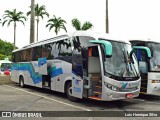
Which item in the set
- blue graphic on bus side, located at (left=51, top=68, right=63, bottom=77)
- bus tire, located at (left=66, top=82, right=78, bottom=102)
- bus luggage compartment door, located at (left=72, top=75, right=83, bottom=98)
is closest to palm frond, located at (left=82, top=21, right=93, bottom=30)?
blue graphic on bus side, located at (left=51, top=68, right=63, bottom=77)

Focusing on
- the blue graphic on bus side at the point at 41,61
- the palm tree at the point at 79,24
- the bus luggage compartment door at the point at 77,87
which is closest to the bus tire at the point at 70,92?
the bus luggage compartment door at the point at 77,87

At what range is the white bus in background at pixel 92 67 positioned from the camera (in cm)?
968

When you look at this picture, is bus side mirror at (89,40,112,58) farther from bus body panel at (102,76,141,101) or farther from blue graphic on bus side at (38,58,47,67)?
blue graphic on bus side at (38,58,47,67)

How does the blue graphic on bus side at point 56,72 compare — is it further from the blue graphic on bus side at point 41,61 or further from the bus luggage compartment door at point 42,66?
the blue graphic on bus side at point 41,61

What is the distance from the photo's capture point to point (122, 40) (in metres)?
10.8

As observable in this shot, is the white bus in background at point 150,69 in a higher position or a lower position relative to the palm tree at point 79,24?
lower

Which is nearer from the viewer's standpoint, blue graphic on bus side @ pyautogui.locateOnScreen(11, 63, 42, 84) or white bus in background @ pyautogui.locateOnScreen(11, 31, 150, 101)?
white bus in background @ pyautogui.locateOnScreen(11, 31, 150, 101)

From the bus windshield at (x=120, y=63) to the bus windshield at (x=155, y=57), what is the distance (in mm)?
1903

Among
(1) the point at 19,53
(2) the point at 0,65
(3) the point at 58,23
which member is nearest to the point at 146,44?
(1) the point at 19,53

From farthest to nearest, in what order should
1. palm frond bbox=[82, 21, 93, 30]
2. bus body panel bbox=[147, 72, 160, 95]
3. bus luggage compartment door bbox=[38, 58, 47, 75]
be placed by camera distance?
palm frond bbox=[82, 21, 93, 30], bus luggage compartment door bbox=[38, 58, 47, 75], bus body panel bbox=[147, 72, 160, 95]

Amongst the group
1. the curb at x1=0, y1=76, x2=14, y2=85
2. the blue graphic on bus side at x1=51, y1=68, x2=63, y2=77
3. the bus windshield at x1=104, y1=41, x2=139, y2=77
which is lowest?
the curb at x1=0, y1=76, x2=14, y2=85

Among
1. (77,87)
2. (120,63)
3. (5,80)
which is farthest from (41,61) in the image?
(5,80)

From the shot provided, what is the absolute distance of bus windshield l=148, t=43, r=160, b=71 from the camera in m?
12.2

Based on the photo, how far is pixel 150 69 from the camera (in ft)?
39.7
